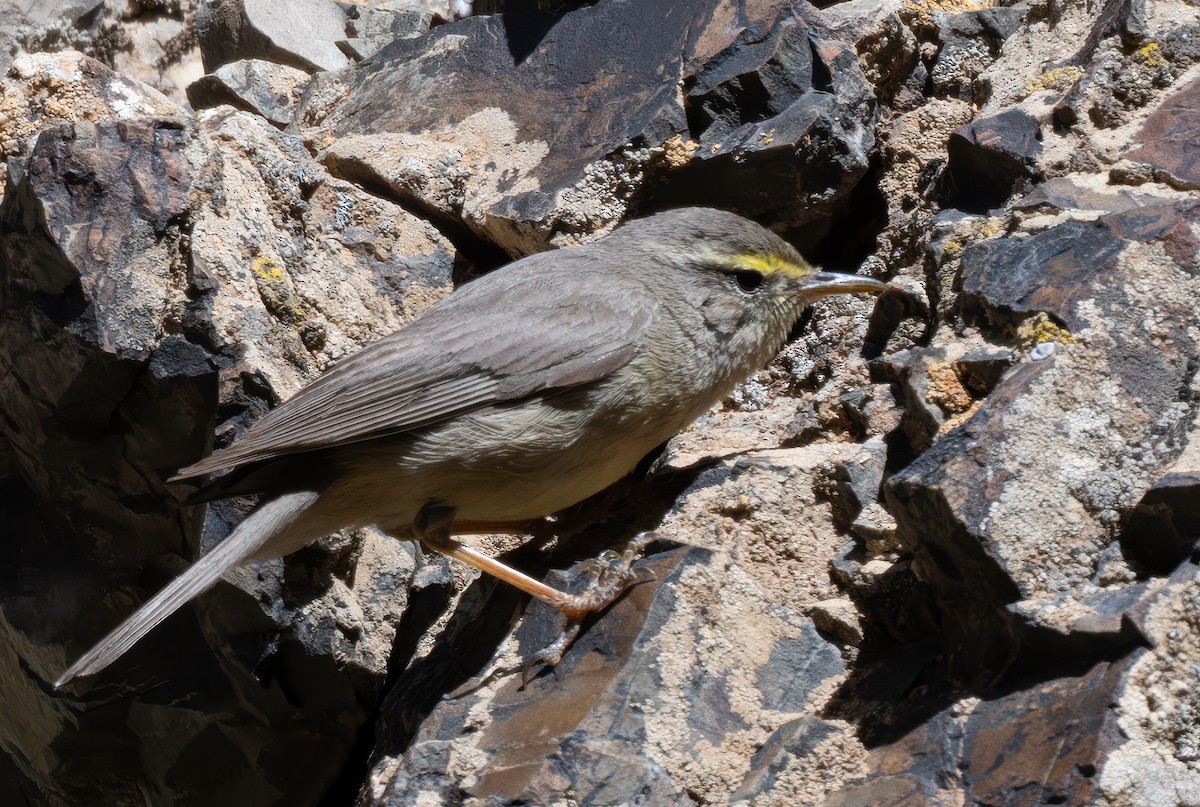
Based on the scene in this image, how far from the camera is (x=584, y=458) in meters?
4.10

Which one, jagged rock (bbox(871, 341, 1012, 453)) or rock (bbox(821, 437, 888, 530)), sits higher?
jagged rock (bbox(871, 341, 1012, 453))

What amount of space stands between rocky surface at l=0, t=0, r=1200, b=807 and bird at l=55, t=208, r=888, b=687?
33 centimetres

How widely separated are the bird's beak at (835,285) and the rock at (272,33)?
15.4 ft

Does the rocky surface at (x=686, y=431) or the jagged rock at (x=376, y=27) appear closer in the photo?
the rocky surface at (x=686, y=431)

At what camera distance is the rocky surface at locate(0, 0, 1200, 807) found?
10.6 feet

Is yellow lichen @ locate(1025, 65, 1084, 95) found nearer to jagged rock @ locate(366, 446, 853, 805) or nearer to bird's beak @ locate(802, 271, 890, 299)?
bird's beak @ locate(802, 271, 890, 299)

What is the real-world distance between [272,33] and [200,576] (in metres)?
5.15

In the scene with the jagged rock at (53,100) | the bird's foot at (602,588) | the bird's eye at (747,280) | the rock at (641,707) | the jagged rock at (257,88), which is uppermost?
the jagged rock at (257,88)

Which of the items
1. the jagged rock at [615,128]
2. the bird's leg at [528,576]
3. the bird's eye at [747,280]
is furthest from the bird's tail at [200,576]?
the jagged rock at [615,128]

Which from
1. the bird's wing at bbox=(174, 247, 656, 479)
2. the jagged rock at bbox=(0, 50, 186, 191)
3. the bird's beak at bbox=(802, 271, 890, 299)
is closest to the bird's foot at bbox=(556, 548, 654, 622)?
the bird's wing at bbox=(174, 247, 656, 479)

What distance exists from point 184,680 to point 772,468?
283cm

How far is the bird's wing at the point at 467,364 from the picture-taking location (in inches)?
159

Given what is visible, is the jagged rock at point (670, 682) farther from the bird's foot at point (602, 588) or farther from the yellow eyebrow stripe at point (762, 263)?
the yellow eyebrow stripe at point (762, 263)

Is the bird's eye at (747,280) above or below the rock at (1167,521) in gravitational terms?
above
